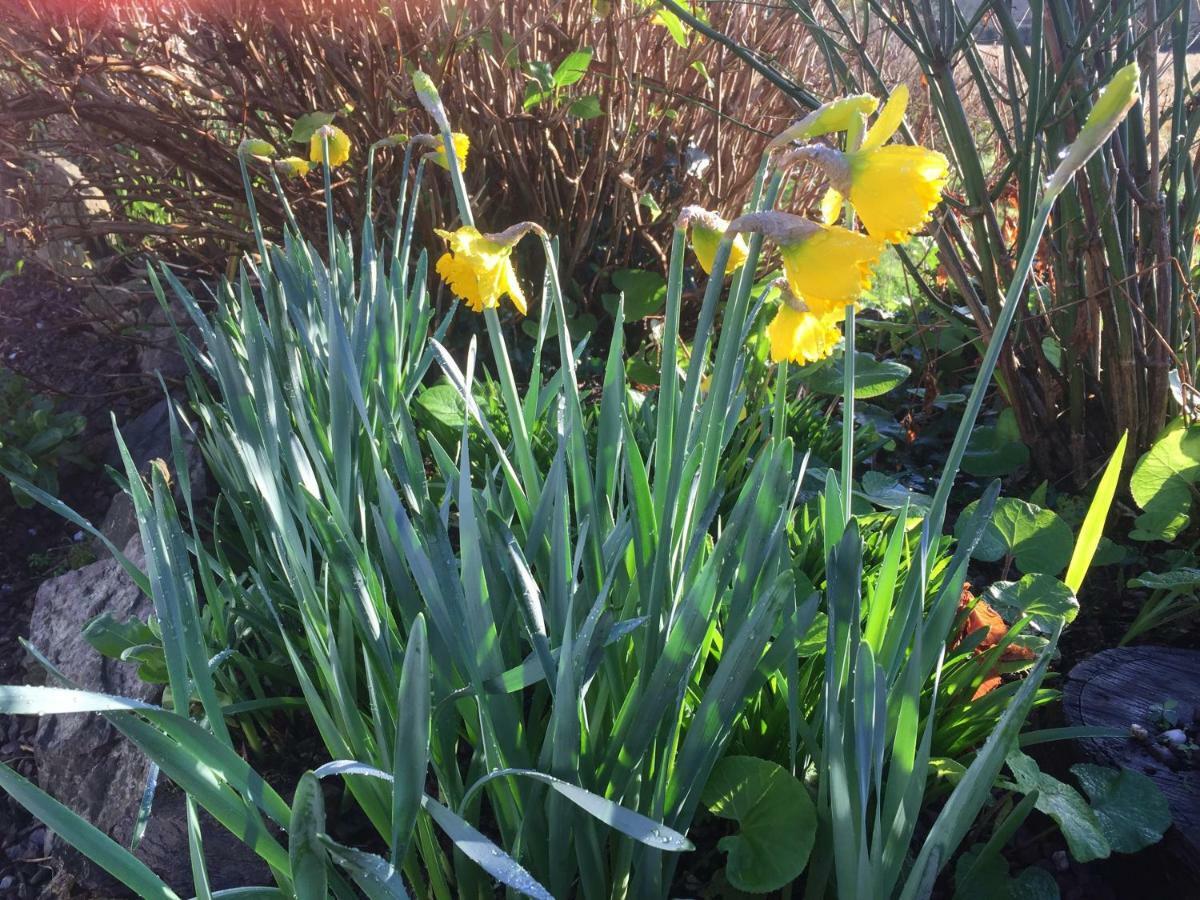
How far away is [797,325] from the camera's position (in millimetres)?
914

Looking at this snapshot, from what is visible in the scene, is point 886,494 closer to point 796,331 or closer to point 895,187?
point 796,331

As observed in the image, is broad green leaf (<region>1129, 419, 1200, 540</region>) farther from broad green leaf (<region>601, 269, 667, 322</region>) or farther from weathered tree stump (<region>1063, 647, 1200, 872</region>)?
broad green leaf (<region>601, 269, 667, 322</region>)

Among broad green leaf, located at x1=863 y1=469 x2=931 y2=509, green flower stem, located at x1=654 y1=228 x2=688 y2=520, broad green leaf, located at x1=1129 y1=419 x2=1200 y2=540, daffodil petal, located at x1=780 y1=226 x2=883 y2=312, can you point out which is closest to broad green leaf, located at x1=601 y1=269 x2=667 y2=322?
broad green leaf, located at x1=863 y1=469 x2=931 y2=509

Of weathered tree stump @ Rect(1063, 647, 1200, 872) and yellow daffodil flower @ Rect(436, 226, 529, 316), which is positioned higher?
yellow daffodil flower @ Rect(436, 226, 529, 316)

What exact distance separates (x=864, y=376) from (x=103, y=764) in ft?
5.07

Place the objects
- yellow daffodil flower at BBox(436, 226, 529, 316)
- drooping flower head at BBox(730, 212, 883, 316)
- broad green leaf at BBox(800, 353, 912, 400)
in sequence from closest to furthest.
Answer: drooping flower head at BBox(730, 212, 883, 316), yellow daffodil flower at BBox(436, 226, 529, 316), broad green leaf at BBox(800, 353, 912, 400)

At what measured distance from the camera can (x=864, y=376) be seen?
185 centimetres

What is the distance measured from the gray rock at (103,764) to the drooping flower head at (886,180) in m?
1.07

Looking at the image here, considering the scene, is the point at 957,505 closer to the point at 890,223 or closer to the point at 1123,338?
the point at 1123,338

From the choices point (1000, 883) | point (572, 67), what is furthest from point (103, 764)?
point (572, 67)

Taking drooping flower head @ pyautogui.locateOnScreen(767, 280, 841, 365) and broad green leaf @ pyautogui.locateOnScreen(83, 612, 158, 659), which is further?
broad green leaf @ pyautogui.locateOnScreen(83, 612, 158, 659)

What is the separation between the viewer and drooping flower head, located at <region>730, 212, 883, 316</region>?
74 cm

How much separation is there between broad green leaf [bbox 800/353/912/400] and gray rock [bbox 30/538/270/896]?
136cm

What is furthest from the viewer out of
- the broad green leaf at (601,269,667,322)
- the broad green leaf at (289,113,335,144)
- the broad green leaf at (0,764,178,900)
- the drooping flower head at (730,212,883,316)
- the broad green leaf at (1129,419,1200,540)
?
the broad green leaf at (601,269,667,322)
